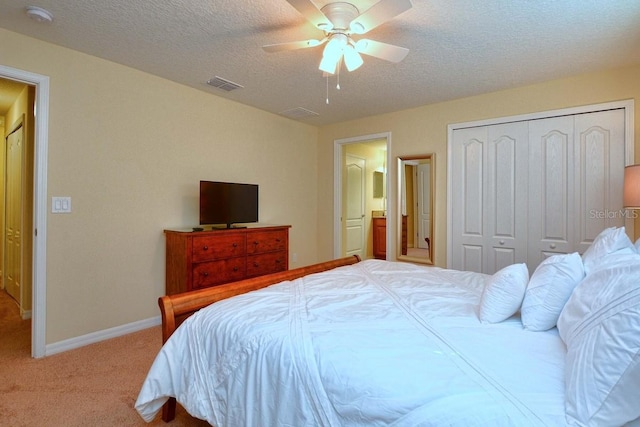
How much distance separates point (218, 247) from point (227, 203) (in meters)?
0.55

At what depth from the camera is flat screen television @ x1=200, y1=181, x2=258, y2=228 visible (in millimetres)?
3244

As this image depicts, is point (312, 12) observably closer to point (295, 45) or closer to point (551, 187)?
point (295, 45)

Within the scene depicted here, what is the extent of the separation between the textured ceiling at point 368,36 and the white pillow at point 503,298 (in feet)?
5.43

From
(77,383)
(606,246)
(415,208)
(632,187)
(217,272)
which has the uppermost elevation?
(632,187)

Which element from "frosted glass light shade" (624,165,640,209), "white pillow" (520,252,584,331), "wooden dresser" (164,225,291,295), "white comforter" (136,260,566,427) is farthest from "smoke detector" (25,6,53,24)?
"frosted glass light shade" (624,165,640,209)

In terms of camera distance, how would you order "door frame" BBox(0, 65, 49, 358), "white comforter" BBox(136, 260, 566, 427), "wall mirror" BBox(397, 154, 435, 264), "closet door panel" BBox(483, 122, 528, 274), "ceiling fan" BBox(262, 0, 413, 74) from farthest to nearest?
"wall mirror" BBox(397, 154, 435, 264), "closet door panel" BBox(483, 122, 528, 274), "door frame" BBox(0, 65, 49, 358), "ceiling fan" BBox(262, 0, 413, 74), "white comforter" BBox(136, 260, 566, 427)

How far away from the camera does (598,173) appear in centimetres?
299

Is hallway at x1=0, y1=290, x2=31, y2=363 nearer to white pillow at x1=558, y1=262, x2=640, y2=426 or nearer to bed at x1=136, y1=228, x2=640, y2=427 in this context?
bed at x1=136, y1=228, x2=640, y2=427

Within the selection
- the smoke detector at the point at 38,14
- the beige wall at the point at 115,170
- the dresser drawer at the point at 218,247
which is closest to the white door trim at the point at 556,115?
the dresser drawer at the point at 218,247

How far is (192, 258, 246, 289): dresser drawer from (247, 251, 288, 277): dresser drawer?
9cm

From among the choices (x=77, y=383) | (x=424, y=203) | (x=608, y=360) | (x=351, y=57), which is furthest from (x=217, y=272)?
(x=608, y=360)

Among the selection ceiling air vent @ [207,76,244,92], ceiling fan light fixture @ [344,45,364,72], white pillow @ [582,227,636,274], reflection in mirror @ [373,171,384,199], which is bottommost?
white pillow @ [582,227,636,274]

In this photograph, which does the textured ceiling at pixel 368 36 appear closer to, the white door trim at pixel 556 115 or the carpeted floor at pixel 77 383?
the white door trim at pixel 556 115

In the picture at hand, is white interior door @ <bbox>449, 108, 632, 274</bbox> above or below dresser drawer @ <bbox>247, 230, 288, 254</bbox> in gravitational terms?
above
